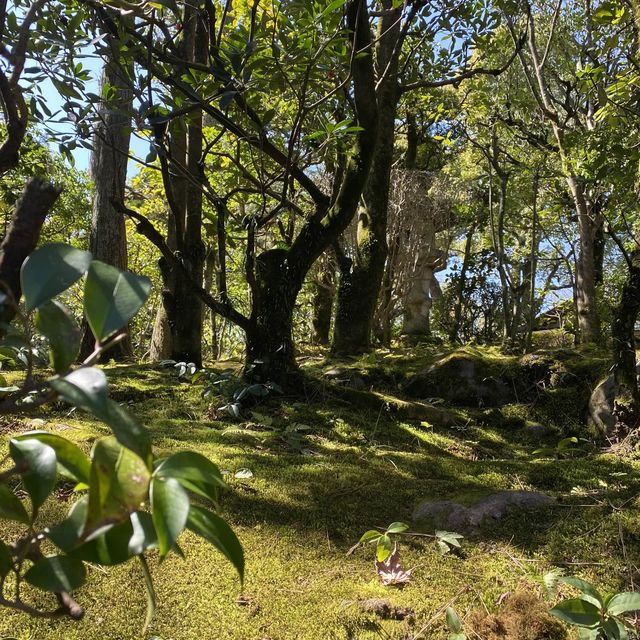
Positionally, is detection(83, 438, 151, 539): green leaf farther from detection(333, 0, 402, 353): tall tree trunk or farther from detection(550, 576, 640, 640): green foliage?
detection(333, 0, 402, 353): tall tree trunk

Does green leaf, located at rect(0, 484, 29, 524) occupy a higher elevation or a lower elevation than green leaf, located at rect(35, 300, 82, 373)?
lower

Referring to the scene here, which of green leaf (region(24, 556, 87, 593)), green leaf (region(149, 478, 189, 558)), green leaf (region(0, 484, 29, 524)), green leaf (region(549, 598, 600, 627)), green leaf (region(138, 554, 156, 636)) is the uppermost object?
green leaf (region(149, 478, 189, 558))

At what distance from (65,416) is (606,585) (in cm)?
274

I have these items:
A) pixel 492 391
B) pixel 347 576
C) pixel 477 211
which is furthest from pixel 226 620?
pixel 477 211

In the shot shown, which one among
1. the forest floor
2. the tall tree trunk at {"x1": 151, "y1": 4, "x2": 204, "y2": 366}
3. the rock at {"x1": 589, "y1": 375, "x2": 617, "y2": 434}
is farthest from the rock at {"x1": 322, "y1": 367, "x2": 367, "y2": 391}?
the rock at {"x1": 589, "y1": 375, "x2": 617, "y2": 434}

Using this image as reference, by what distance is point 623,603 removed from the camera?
109cm

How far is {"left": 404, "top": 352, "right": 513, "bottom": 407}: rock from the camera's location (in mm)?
4445

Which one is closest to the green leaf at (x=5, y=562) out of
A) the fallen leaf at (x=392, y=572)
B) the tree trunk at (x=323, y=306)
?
the fallen leaf at (x=392, y=572)

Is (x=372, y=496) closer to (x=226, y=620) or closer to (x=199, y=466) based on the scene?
(x=226, y=620)

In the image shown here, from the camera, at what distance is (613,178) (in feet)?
15.1

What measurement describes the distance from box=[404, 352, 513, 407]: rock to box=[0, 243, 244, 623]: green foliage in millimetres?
4270

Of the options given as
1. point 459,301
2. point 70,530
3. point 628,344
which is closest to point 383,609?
point 70,530

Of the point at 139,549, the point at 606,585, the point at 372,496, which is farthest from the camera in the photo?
the point at 372,496

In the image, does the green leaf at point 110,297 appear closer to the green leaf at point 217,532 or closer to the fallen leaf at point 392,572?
the green leaf at point 217,532
